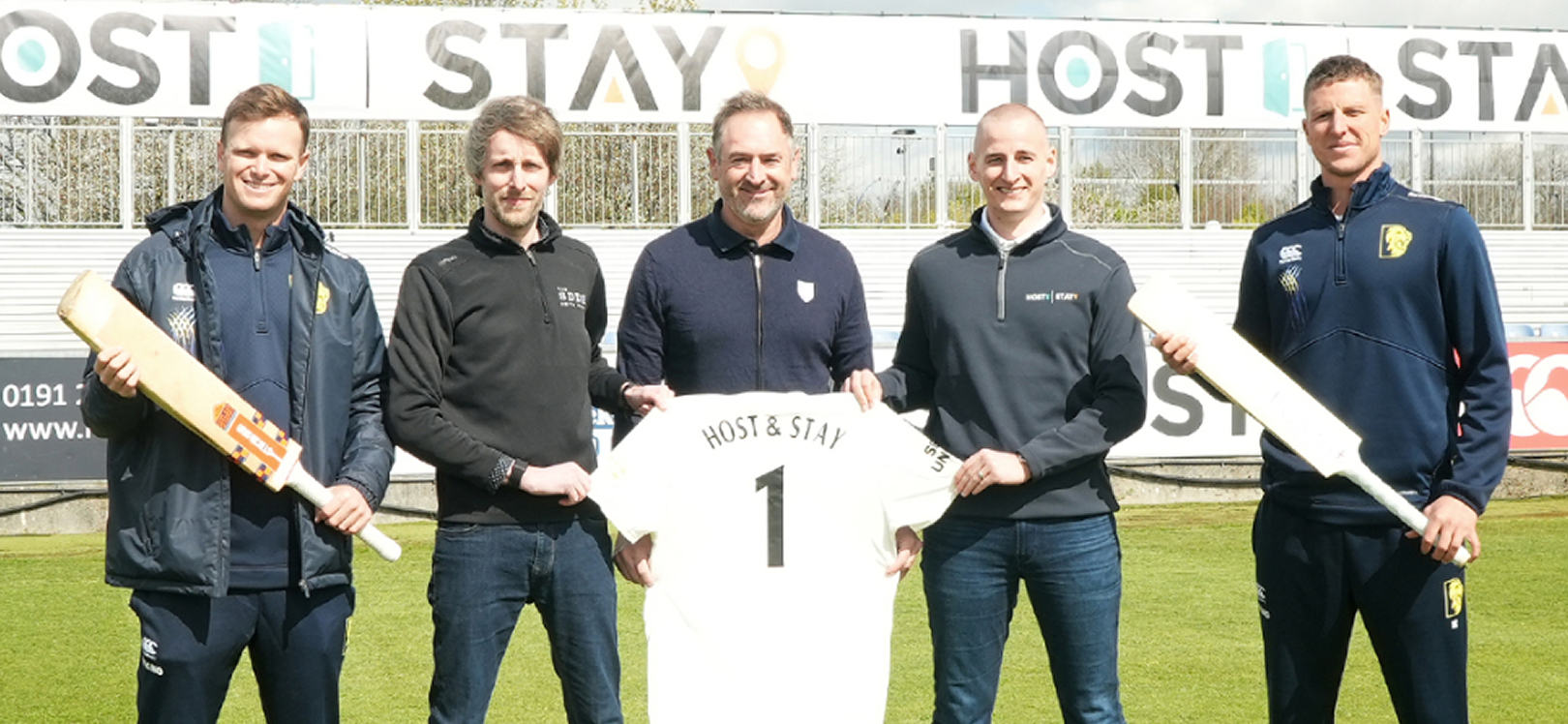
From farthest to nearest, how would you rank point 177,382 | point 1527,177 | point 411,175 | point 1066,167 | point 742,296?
point 1527,177
point 1066,167
point 411,175
point 742,296
point 177,382

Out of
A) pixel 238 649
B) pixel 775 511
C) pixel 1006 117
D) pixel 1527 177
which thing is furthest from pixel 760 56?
pixel 238 649

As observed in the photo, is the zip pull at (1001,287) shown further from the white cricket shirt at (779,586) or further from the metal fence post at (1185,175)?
the metal fence post at (1185,175)

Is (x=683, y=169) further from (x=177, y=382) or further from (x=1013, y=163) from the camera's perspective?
(x=177, y=382)

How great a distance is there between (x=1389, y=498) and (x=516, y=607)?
2133 mm

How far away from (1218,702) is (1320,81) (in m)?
3.03

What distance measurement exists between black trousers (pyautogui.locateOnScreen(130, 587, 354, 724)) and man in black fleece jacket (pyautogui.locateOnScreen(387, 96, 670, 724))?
0.30m

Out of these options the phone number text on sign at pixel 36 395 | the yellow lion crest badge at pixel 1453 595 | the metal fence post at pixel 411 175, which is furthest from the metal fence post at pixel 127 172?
the yellow lion crest badge at pixel 1453 595

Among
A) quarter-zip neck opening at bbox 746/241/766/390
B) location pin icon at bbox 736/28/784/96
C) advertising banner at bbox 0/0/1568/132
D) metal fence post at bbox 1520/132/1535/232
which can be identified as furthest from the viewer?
metal fence post at bbox 1520/132/1535/232

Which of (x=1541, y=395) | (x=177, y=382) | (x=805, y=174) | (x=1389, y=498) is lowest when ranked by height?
(x=1541, y=395)

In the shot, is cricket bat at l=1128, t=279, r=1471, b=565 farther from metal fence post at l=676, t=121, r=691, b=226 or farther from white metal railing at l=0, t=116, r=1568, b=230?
→ metal fence post at l=676, t=121, r=691, b=226

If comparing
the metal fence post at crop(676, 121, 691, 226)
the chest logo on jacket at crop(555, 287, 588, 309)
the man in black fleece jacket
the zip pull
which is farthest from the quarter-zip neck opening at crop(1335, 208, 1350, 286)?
the metal fence post at crop(676, 121, 691, 226)

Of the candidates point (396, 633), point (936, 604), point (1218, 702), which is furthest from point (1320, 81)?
point (396, 633)

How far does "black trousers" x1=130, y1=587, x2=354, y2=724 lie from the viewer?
330 centimetres

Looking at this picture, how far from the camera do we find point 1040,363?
3.68 meters
